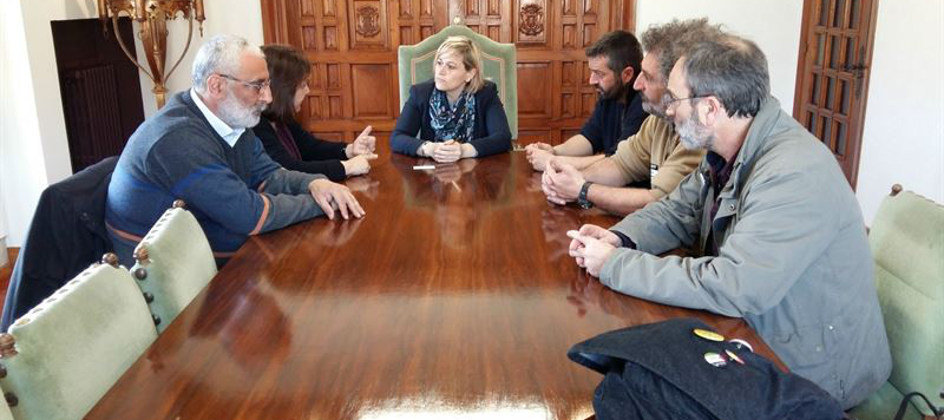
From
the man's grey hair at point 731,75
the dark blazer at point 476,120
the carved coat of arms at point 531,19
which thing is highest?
the carved coat of arms at point 531,19

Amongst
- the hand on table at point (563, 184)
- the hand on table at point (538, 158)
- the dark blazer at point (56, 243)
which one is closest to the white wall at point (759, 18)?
the hand on table at point (538, 158)

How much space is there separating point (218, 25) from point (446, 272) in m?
3.99

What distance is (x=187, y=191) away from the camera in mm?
2125

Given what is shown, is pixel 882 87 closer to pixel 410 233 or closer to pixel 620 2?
pixel 620 2

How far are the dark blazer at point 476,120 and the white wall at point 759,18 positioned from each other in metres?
2.14

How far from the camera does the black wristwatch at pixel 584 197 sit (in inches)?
92.9

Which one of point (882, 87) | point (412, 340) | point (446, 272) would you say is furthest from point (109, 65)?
point (882, 87)

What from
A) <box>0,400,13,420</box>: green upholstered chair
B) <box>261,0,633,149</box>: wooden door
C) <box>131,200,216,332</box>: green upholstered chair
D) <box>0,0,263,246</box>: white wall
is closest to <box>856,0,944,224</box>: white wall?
<box>261,0,633,149</box>: wooden door

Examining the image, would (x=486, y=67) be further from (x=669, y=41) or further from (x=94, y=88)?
(x=94, y=88)

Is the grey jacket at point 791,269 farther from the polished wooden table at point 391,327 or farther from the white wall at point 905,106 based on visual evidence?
the white wall at point 905,106

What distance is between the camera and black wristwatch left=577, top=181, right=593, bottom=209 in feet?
7.74

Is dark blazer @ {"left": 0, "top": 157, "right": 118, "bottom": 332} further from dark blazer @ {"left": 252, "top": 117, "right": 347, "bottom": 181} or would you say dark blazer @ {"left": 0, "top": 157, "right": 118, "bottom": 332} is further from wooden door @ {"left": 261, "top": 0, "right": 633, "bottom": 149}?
wooden door @ {"left": 261, "top": 0, "right": 633, "bottom": 149}

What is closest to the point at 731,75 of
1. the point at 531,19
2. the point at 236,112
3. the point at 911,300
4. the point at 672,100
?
the point at 672,100

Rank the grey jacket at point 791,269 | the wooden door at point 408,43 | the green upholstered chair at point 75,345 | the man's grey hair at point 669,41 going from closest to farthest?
the green upholstered chair at point 75,345, the grey jacket at point 791,269, the man's grey hair at point 669,41, the wooden door at point 408,43
